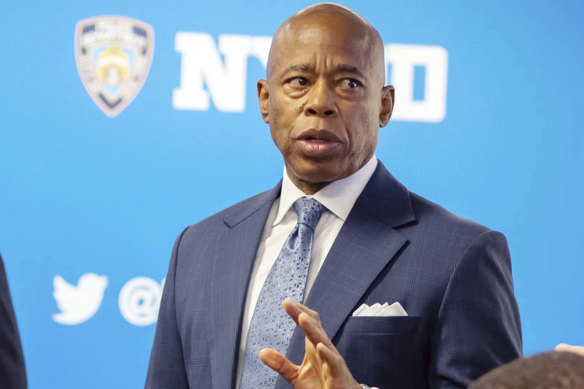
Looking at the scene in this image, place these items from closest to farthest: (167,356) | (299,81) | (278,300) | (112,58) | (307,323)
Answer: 1. (307,323)
2. (278,300)
3. (299,81)
4. (167,356)
5. (112,58)

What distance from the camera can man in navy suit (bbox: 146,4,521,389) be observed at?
1.92 meters

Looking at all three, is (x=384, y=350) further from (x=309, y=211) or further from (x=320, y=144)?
(x=320, y=144)

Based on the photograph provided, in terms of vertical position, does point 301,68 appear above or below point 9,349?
above

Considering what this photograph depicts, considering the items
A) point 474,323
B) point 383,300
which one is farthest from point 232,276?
point 474,323

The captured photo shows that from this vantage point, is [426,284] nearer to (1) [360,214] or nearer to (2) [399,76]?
(1) [360,214]

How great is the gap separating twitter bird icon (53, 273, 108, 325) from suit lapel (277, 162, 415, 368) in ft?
4.34

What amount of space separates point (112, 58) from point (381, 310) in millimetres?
1744

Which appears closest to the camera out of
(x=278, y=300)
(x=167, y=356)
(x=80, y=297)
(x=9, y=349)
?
(x=9, y=349)

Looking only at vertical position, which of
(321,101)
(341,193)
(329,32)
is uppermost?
(329,32)

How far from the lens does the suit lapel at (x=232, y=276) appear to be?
80.0 inches

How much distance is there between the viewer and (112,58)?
10.6 feet

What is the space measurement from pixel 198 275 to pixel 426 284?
0.65 metres

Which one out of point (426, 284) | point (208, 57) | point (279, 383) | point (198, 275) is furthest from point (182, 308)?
point (208, 57)

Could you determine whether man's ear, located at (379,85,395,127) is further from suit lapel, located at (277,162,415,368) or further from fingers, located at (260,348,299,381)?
fingers, located at (260,348,299,381)
